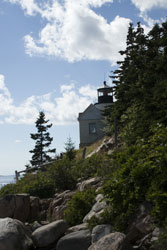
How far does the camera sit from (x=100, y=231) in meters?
7.21

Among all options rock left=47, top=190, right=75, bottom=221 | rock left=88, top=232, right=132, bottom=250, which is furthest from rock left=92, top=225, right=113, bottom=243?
rock left=47, top=190, right=75, bottom=221

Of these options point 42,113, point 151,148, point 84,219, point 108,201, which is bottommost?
point 84,219

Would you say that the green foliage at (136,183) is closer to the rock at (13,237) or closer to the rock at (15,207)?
the rock at (13,237)

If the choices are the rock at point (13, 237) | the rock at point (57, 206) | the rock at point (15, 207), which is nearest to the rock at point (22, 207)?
the rock at point (15, 207)

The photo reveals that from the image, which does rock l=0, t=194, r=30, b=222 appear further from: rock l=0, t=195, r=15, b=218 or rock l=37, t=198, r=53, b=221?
rock l=37, t=198, r=53, b=221

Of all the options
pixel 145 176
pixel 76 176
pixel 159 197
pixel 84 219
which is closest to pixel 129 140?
pixel 76 176

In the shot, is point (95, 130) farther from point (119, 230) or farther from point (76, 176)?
point (119, 230)

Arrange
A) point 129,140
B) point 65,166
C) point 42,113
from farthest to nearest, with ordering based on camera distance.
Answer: point 42,113 < point 65,166 < point 129,140

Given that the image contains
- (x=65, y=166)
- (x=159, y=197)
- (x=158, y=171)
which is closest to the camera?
(x=159, y=197)

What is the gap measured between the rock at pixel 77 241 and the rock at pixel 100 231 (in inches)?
14.5

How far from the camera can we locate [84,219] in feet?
28.5

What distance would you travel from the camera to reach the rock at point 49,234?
348 inches

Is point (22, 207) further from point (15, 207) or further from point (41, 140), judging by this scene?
point (41, 140)

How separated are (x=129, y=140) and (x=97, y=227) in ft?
18.6
